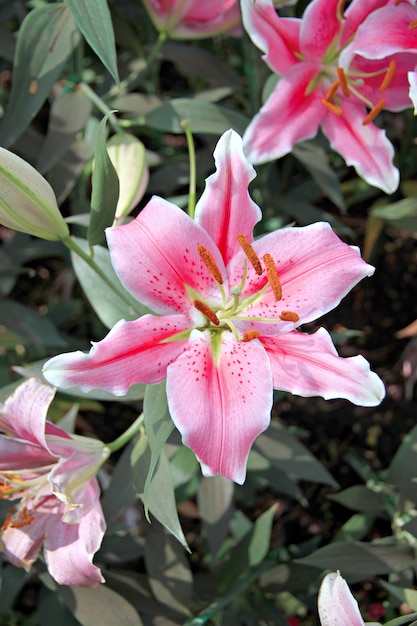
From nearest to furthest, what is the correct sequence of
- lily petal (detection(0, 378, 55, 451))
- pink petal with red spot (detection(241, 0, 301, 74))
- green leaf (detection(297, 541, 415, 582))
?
lily petal (detection(0, 378, 55, 451)) → pink petal with red spot (detection(241, 0, 301, 74)) → green leaf (detection(297, 541, 415, 582))

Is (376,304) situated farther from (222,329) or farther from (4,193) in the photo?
(4,193)

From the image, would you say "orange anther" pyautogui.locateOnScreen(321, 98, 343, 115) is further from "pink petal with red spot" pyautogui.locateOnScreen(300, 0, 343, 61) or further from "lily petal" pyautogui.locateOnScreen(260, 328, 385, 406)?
"lily petal" pyautogui.locateOnScreen(260, 328, 385, 406)

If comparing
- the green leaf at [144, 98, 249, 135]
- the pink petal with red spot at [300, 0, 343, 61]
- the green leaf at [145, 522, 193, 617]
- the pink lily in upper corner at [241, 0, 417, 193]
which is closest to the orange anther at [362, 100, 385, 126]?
the pink lily in upper corner at [241, 0, 417, 193]

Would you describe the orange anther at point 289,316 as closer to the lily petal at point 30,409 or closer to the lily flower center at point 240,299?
the lily flower center at point 240,299

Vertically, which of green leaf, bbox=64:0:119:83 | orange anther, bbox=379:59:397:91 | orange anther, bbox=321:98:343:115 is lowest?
orange anther, bbox=321:98:343:115

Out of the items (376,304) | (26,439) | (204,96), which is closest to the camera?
(26,439)

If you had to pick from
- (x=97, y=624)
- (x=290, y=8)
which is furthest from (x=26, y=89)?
(x=97, y=624)

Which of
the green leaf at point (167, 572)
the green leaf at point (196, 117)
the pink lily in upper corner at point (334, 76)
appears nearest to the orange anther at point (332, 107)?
the pink lily in upper corner at point (334, 76)
